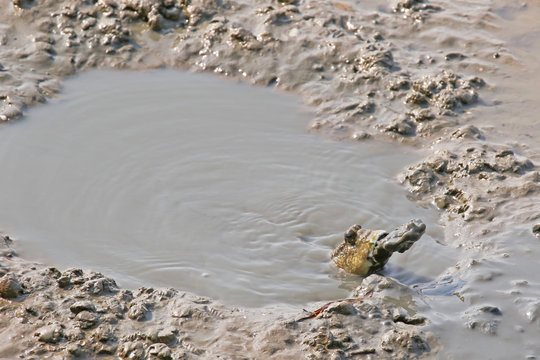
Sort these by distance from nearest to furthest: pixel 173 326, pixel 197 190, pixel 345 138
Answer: pixel 173 326 < pixel 197 190 < pixel 345 138

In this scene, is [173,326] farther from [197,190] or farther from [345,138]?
A: [345,138]

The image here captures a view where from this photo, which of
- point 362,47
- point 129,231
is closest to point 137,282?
point 129,231

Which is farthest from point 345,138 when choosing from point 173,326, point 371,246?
point 173,326

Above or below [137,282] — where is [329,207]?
above

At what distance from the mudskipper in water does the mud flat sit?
164 mm

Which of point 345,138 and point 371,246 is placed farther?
point 345,138

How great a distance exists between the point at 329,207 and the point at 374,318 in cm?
120

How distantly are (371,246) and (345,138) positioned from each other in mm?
1634

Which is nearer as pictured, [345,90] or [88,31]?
[345,90]

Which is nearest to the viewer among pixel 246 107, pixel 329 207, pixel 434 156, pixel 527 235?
pixel 527 235

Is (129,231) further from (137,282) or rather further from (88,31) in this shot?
(88,31)

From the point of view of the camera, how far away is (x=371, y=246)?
4.01 meters

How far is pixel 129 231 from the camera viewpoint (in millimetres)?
4469

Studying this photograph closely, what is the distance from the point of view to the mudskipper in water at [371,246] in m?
3.90
